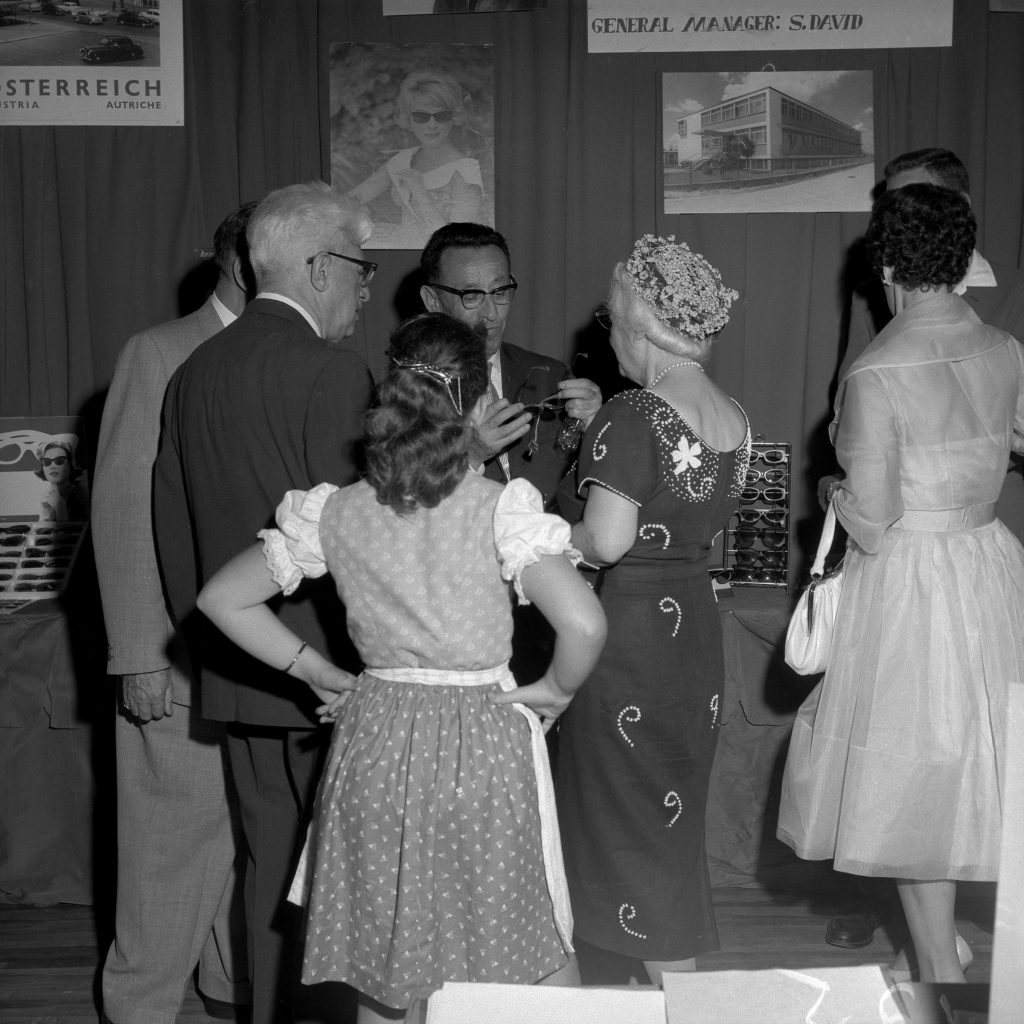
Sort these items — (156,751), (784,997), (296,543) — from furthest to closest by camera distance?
(156,751) → (296,543) → (784,997)

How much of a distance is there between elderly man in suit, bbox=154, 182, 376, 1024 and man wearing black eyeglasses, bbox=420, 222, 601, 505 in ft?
2.41

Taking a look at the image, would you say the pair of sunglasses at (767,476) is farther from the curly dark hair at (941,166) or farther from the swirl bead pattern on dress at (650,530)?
the swirl bead pattern on dress at (650,530)

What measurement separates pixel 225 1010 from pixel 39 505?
1.63 meters

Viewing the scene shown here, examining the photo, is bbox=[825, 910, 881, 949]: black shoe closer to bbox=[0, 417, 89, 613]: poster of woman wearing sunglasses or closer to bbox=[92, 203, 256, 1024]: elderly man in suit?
bbox=[92, 203, 256, 1024]: elderly man in suit

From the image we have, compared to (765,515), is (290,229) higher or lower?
higher

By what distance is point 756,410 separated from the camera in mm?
3781

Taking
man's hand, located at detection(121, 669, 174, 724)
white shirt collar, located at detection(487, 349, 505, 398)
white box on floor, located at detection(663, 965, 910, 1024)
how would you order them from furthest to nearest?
white shirt collar, located at detection(487, 349, 505, 398) → man's hand, located at detection(121, 669, 174, 724) → white box on floor, located at detection(663, 965, 910, 1024)

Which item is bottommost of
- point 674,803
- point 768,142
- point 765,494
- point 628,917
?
point 628,917

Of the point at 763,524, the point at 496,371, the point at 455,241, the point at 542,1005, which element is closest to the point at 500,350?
the point at 496,371

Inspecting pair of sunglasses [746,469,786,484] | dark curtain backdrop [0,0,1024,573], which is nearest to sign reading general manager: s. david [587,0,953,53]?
dark curtain backdrop [0,0,1024,573]

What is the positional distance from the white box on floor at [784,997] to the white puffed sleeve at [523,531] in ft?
2.40

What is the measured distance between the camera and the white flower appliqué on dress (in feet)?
7.48

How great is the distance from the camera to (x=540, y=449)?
9.55ft

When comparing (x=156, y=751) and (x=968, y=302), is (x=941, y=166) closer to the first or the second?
(x=968, y=302)
